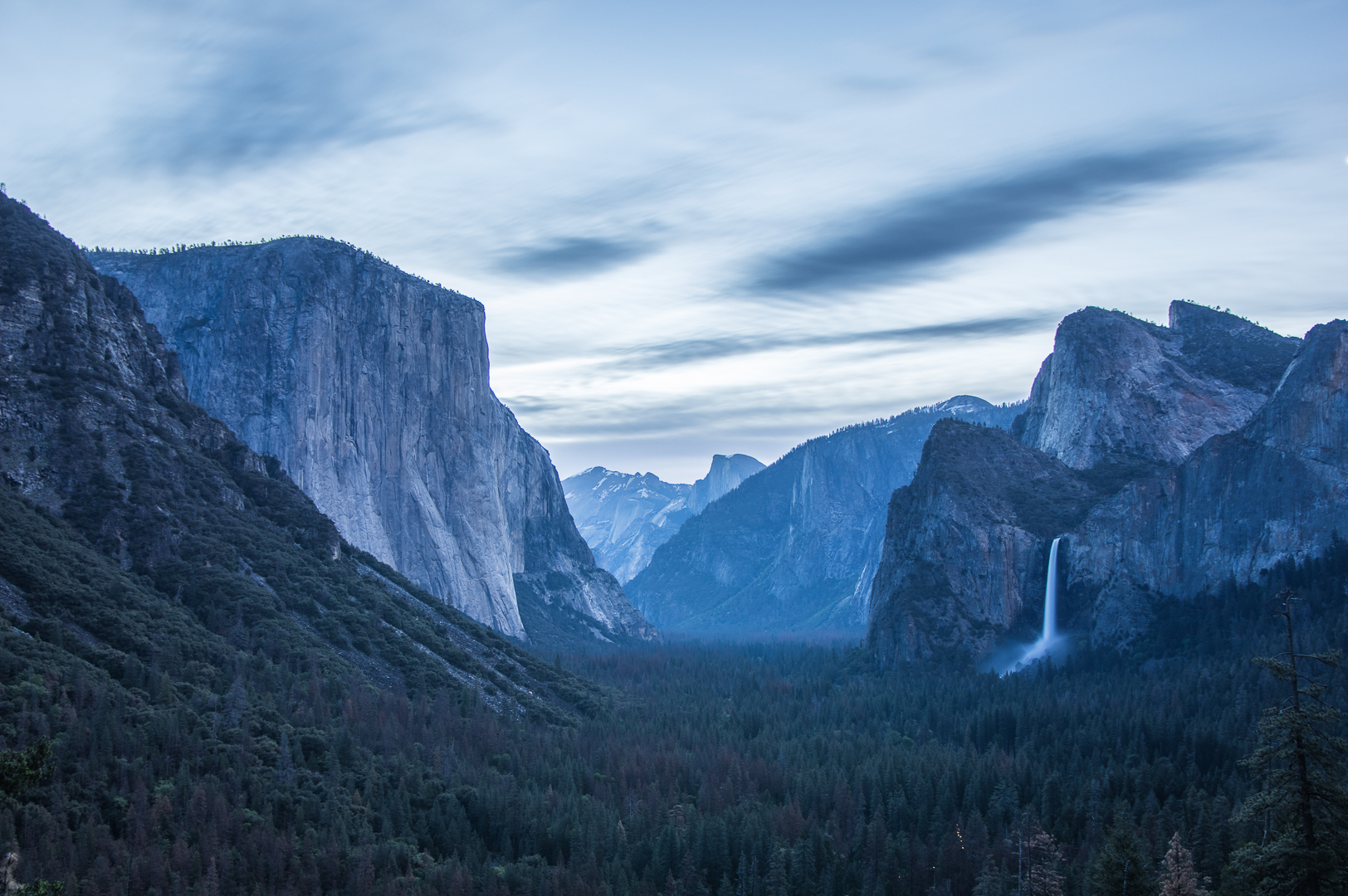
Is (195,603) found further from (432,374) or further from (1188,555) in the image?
(1188,555)

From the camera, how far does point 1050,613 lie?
563ft

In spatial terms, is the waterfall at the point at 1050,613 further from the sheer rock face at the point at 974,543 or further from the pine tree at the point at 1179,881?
the pine tree at the point at 1179,881

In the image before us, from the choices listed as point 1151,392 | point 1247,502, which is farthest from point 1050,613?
point 1151,392

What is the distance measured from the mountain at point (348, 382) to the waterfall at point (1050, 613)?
299ft

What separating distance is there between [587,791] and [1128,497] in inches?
4214

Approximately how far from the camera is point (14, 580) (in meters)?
82.8

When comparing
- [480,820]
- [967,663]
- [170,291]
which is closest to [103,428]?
[480,820]

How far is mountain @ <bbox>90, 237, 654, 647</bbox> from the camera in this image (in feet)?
546

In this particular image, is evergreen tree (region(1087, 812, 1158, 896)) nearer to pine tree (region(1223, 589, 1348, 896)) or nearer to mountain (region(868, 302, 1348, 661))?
pine tree (region(1223, 589, 1348, 896))

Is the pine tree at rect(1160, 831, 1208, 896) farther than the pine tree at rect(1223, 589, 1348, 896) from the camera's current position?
Yes

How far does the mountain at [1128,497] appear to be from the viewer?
139 metres

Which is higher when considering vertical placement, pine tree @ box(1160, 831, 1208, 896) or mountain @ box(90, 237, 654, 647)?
mountain @ box(90, 237, 654, 647)

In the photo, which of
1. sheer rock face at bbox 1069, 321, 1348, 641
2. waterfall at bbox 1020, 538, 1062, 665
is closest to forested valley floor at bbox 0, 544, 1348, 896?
sheer rock face at bbox 1069, 321, 1348, 641

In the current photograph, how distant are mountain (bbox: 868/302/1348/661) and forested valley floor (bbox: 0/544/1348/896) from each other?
21253 mm
